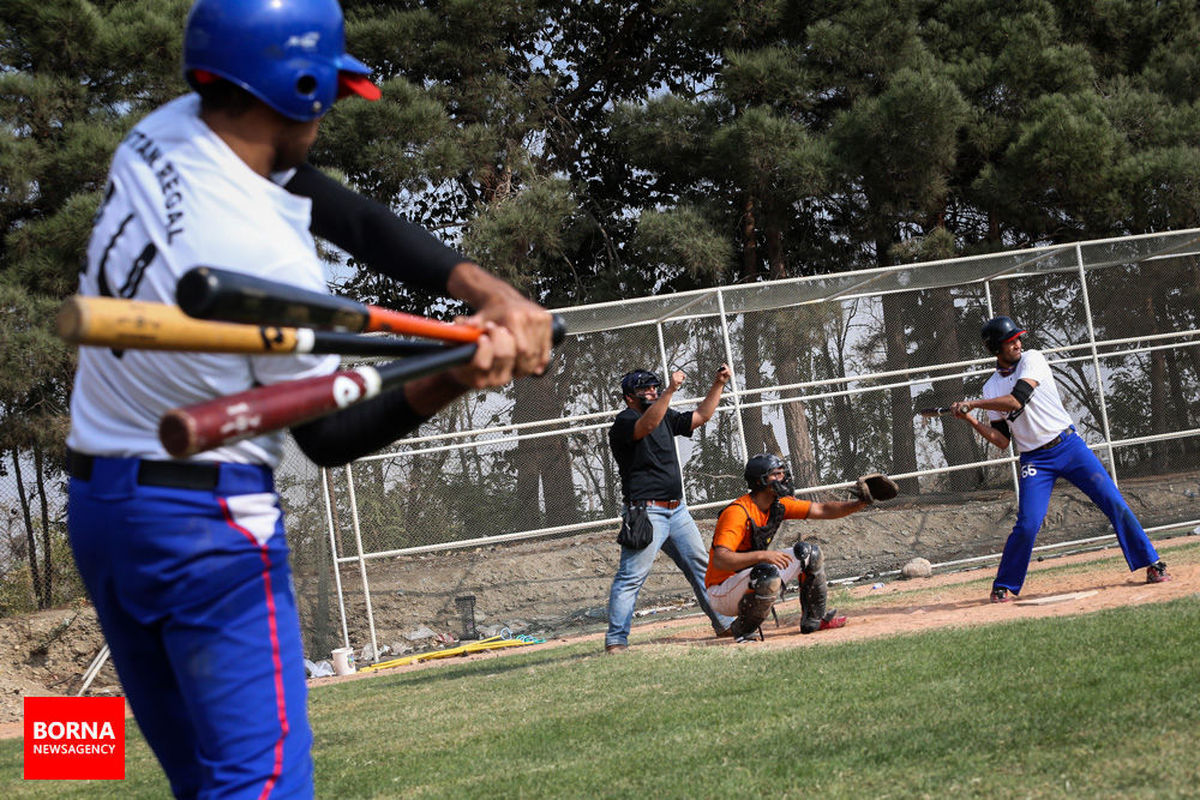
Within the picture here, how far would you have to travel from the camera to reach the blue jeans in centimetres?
923

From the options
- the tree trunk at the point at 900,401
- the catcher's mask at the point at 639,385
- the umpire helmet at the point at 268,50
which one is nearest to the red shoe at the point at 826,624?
the catcher's mask at the point at 639,385

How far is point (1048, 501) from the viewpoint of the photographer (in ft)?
29.2

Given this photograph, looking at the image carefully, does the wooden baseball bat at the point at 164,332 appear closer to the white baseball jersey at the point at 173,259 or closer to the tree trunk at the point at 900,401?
the white baseball jersey at the point at 173,259

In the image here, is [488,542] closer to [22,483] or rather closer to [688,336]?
[688,336]

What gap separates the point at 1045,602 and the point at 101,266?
7819mm

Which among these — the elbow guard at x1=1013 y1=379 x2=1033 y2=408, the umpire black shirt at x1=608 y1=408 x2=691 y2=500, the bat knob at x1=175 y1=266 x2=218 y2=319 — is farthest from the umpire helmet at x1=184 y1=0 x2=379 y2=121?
the elbow guard at x1=1013 y1=379 x2=1033 y2=408

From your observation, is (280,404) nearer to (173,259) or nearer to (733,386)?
(173,259)

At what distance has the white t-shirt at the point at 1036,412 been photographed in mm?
9094

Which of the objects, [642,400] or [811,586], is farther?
[642,400]

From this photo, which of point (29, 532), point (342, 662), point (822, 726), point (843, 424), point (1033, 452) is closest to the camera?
point (822, 726)

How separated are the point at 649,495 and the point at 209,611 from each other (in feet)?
24.7

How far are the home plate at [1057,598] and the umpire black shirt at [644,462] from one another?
284 centimetres

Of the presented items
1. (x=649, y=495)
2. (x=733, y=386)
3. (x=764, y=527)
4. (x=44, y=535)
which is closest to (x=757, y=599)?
(x=764, y=527)

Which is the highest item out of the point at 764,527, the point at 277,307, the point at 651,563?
the point at 277,307
